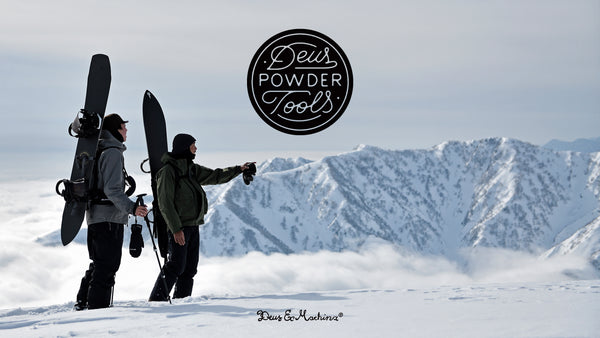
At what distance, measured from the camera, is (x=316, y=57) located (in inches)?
→ 395

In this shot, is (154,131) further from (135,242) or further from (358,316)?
(358,316)

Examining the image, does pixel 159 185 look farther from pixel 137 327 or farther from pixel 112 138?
pixel 137 327

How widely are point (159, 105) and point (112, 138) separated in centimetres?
276

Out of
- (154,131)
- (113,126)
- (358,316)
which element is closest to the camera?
(358,316)

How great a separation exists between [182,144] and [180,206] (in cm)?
85

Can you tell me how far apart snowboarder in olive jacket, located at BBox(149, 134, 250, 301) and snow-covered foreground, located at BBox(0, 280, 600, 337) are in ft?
1.42

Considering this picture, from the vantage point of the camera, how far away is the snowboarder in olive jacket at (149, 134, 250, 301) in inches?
318

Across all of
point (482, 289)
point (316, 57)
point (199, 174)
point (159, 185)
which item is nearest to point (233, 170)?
point (199, 174)

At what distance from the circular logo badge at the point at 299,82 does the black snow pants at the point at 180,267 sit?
2.48 metres

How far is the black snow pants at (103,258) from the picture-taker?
779cm

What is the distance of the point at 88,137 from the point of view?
27.2 ft

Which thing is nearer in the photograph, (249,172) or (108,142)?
(108,142)

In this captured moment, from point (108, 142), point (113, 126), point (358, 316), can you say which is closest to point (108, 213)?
point (108, 142)

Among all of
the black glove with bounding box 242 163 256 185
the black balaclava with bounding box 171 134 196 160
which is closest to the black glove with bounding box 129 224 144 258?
the black balaclava with bounding box 171 134 196 160
